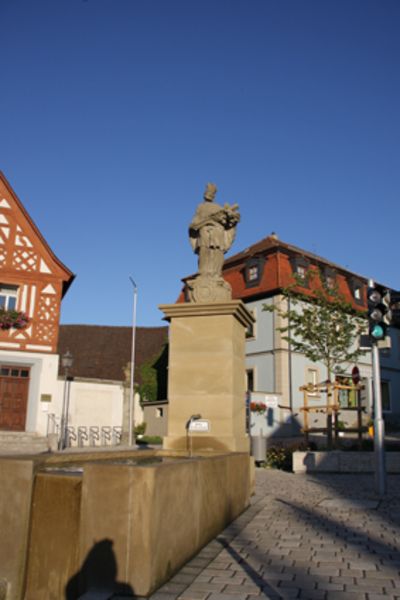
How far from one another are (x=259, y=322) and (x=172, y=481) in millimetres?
28947

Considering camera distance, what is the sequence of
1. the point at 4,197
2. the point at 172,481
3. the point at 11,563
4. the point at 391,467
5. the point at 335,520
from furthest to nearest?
the point at 4,197
the point at 391,467
the point at 335,520
the point at 172,481
the point at 11,563

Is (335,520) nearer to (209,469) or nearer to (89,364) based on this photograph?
(209,469)

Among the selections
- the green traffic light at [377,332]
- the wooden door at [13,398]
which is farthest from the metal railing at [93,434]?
the green traffic light at [377,332]

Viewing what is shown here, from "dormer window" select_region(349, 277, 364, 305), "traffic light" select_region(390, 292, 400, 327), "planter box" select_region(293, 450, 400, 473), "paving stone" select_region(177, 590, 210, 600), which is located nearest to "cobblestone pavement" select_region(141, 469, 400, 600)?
"paving stone" select_region(177, 590, 210, 600)

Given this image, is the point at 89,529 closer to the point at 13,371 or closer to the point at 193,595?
the point at 193,595

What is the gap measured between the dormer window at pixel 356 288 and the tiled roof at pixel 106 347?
13595 millimetres

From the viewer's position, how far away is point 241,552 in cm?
506

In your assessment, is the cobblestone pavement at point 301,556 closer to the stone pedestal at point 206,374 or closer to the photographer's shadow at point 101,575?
the photographer's shadow at point 101,575

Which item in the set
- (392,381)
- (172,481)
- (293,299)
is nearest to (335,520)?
(172,481)

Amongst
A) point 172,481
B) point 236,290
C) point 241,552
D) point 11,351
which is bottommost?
point 241,552

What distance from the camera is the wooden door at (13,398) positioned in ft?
78.0

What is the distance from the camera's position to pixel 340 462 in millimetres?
14609

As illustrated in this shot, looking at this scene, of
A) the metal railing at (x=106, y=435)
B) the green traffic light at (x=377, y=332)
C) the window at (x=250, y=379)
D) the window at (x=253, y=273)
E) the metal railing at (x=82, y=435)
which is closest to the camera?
the green traffic light at (x=377, y=332)

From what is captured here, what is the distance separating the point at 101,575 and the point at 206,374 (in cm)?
424
